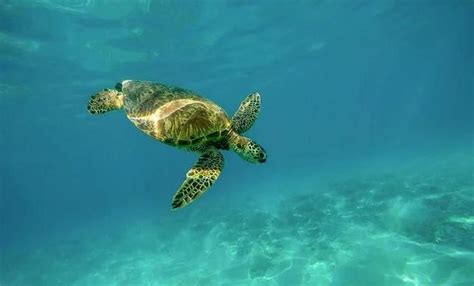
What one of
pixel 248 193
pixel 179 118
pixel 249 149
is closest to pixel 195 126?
pixel 179 118

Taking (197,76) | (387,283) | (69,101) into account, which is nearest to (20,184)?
(69,101)

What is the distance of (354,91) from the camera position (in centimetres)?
8900

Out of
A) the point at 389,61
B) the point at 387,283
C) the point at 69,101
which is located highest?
the point at 389,61

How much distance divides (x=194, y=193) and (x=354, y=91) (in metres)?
90.0

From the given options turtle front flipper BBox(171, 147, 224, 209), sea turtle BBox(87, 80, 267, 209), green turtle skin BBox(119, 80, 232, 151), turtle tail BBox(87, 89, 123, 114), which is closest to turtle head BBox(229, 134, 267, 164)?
sea turtle BBox(87, 80, 267, 209)

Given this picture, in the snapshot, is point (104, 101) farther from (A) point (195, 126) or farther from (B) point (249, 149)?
(B) point (249, 149)

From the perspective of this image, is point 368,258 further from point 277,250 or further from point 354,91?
point 354,91

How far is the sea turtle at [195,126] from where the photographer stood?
5016 mm

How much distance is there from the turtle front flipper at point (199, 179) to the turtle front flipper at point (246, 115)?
63 centimetres

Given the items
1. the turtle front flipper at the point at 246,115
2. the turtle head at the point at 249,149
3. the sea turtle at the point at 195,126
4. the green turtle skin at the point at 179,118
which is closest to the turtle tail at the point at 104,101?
the sea turtle at the point at 195,126

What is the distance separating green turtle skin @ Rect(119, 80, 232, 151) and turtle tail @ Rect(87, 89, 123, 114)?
0.75 m

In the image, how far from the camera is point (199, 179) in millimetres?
4848

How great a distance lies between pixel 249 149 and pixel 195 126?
842mm

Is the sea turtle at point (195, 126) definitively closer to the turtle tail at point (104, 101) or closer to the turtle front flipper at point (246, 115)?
the turtle front flipper at point (246, 115)
